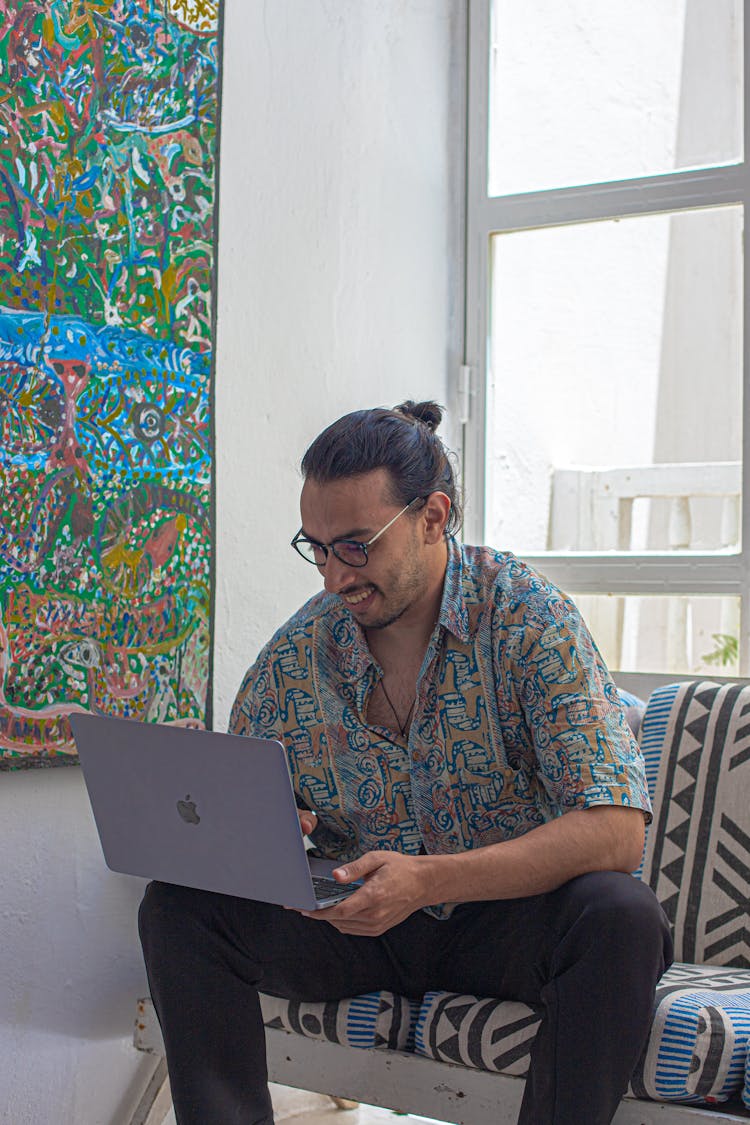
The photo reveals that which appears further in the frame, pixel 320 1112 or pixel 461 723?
pixel 320 1112

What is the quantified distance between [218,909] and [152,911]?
8 cm

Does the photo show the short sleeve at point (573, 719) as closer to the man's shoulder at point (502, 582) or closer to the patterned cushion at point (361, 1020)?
the man's shoulder at point (502, 582)

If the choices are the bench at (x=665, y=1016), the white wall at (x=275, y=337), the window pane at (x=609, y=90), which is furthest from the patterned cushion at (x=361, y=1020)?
the window pane at (x=609, y=90)

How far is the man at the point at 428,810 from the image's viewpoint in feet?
4.03

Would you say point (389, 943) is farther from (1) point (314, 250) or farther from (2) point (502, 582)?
(1) point (314, 250)

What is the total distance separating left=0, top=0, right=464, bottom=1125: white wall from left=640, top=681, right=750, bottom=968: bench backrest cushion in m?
0.73

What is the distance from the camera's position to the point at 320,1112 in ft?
6.75

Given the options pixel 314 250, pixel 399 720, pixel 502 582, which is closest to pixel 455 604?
pixel 502 582

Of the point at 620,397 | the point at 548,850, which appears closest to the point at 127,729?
the point at 548,850

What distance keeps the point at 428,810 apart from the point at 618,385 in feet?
4.40

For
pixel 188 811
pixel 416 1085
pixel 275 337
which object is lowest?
pixel 416 1085

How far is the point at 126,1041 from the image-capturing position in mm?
1839

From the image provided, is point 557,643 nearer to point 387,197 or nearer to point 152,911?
point 152,911

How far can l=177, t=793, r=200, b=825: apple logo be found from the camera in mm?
1222
